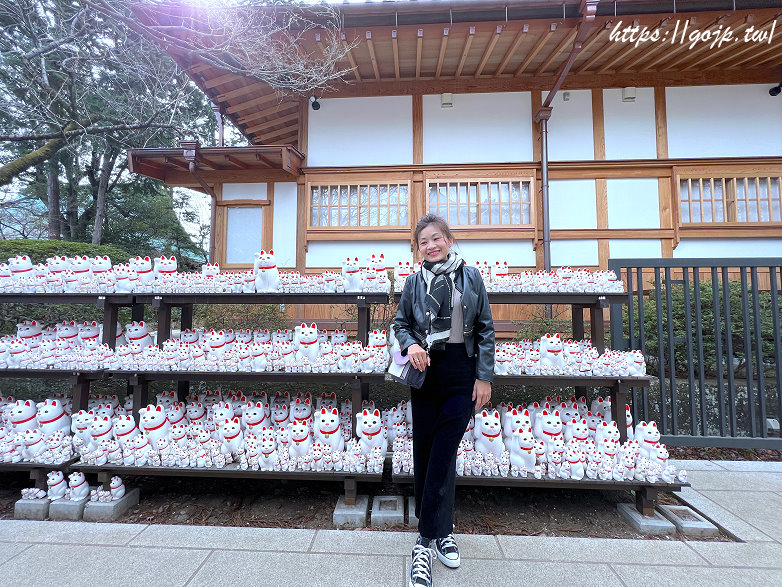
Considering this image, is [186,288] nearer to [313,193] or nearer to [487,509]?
[487,509]

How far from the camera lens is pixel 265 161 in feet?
22.2

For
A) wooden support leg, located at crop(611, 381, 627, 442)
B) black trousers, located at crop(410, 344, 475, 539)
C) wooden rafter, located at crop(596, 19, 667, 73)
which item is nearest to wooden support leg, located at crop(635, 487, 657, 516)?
wooden support leg, located at crop(611, 381, 627, 442)

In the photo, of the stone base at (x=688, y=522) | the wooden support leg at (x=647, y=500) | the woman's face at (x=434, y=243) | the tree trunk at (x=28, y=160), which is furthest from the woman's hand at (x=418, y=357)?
the tree trunk at (x=28, y=160)

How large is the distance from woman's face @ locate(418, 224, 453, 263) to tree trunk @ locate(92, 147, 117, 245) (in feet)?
47.4

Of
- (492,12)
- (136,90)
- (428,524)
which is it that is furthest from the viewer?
(136,90)

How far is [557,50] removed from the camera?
612 cm

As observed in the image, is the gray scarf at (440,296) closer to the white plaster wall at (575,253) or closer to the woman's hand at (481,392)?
the woman's hand at (481,392)

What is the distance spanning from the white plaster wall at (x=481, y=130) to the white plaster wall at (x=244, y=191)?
326 centimetres

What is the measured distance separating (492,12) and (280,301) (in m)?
5.20

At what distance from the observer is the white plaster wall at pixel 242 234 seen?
24.3ft

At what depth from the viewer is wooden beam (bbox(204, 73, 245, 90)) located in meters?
6.86

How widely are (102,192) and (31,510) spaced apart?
13.3 m

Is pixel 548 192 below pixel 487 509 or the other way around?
the other way around

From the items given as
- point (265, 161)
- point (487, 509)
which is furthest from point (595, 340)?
point (265, 161)
